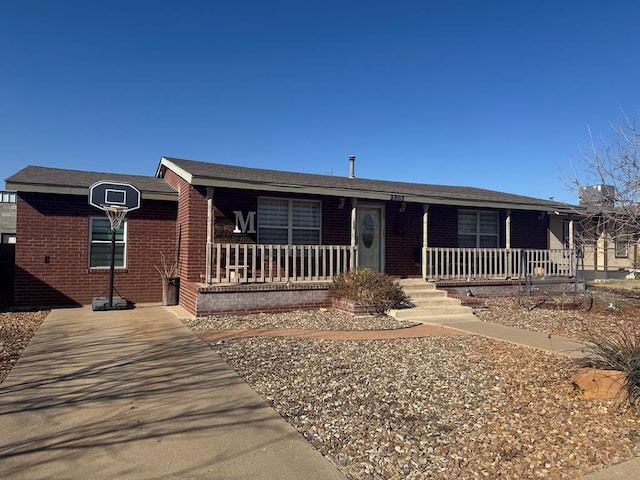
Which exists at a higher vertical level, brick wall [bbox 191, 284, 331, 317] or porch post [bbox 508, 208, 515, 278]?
porch post [bbox 508, 208, 515, 278]

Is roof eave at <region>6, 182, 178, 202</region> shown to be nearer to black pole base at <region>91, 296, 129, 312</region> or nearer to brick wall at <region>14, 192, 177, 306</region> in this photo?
brick wall at <region>14, 192, 177, 306</region>

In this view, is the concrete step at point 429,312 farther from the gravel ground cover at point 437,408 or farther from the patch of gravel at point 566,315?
the gravel ground cover at point 437,408

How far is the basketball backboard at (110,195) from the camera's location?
1095 centimetres

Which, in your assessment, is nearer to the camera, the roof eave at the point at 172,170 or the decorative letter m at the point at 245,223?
the roof eave at the point at 172,170

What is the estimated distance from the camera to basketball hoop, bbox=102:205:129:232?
10.8 metres

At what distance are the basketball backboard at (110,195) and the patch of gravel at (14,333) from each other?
2.81 metres

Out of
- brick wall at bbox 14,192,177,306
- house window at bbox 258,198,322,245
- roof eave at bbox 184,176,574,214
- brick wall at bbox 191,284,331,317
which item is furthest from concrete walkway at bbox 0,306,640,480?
house window at bbox 258,198,322,245

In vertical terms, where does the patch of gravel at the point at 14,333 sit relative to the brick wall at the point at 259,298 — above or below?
below

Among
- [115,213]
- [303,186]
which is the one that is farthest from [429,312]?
[115,213]

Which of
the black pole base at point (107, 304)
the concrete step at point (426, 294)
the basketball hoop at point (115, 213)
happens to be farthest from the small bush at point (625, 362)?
the basketball hoop at point (115, 213)

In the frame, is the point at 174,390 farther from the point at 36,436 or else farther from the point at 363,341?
the point at 363,341

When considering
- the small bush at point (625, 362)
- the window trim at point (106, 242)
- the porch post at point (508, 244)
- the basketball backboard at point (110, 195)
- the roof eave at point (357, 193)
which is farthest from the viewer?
the porch post at point (508, 244)

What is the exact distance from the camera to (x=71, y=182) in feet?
37.2

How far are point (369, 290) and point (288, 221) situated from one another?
3394 mm
